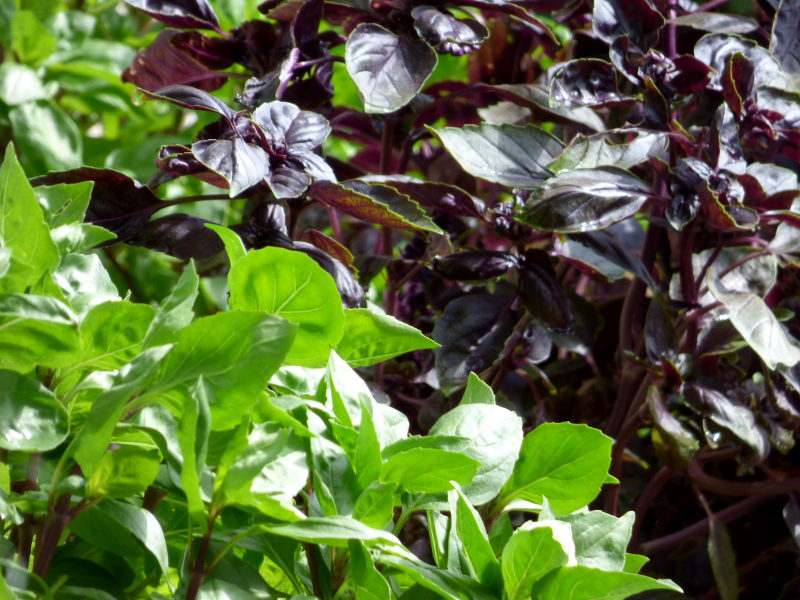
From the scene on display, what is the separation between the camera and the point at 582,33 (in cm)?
111

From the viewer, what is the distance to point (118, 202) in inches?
33.8

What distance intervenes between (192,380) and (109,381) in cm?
7

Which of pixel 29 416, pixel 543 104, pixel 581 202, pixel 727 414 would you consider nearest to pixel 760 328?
pixel 727 414

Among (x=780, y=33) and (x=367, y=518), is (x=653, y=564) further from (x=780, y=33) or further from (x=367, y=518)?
(x=367, y=518)

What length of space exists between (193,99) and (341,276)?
18cm

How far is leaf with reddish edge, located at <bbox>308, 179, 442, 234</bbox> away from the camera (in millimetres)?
784

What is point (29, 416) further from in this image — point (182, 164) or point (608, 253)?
point (608, 253)

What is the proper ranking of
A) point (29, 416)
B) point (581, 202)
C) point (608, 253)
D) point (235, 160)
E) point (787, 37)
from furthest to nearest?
point (787, 37)
point (608, 253)
point (581, 202)
point (235, 160)
point (29, 416)

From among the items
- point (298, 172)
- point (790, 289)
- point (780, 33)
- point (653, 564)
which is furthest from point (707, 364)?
point (298, 172)

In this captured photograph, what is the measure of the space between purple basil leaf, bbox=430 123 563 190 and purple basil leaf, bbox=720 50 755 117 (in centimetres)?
16

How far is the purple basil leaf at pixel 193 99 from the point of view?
76 cm

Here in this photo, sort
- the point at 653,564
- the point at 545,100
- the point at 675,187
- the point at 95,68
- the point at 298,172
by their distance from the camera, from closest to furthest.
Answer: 1. the point at 298,172
2. the point at 675,187
3. the point at 545,100
4. the point at 653,564
5. the point at 95,68

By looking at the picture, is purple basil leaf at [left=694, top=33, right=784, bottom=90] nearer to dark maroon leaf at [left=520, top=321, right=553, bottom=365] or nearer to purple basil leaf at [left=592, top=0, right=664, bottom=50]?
purple basil leaf at [left=592, top=0, right=664, bottom=50]

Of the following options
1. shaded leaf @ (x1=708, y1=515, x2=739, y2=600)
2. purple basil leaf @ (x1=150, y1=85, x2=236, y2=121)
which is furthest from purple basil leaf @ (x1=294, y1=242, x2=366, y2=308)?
A: shaded leaf @ (x1=708, y1=515, x2=739, y2=600)
